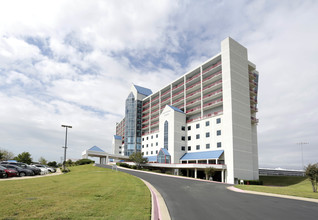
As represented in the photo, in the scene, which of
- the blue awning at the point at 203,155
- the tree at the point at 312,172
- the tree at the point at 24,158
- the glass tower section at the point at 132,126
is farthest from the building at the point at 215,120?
the tree at the point at 24,158

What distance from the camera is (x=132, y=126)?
294ft

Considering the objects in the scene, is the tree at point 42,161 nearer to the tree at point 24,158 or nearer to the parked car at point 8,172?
the tree at point 24,158

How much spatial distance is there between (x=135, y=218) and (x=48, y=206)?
409 cm

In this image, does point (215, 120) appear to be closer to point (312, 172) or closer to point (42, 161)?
point (312, 172)

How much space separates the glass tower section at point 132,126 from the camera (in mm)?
87750

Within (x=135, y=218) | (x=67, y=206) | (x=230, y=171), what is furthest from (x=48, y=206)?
(x=230, y=171)

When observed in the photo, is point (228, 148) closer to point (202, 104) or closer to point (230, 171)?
point (230, 171)

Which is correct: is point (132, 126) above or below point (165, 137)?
above

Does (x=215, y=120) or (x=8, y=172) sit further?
(x=215, y=120)

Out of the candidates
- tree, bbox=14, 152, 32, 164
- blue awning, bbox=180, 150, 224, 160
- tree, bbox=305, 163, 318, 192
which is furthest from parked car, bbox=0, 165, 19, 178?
tree, bbox=14, 152, 32, 164

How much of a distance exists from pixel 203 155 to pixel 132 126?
4248 centimetres

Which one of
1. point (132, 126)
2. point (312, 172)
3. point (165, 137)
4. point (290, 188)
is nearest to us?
point (312, 172)

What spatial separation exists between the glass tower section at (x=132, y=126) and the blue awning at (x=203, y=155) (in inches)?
1233

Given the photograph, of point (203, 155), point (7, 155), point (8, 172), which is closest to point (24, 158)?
point (7, 155)
